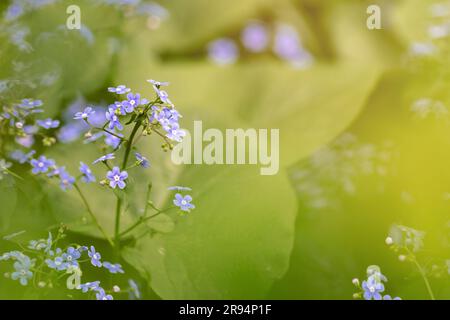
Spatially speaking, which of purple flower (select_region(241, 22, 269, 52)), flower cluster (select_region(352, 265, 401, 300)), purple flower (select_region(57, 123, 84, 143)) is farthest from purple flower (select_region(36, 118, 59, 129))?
purple flower (select_region(241, 22, 269, 52))

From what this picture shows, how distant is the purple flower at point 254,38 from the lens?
2.08 meters

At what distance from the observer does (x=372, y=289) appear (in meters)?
0.99

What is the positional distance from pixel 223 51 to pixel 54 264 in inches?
47.3

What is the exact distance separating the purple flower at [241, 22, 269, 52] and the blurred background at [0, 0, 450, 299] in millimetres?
134

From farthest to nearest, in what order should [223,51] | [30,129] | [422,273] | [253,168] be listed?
[223,51]
[253,168]
[30,129]
[422,273]

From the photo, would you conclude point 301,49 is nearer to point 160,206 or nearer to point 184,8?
point 184,8

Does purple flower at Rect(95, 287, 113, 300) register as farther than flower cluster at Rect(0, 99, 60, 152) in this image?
No

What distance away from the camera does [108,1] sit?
143 cm

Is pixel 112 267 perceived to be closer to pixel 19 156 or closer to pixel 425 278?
pixel 19 156

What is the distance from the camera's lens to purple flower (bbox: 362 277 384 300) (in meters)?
0.99

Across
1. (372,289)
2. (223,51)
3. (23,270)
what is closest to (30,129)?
(23,270)

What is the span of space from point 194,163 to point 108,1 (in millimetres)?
468

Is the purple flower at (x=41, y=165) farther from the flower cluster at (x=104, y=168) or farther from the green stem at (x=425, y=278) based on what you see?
the green stem at (x=425, y=278)

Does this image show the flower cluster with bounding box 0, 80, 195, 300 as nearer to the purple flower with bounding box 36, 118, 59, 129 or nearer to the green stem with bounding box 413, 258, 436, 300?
the purple flower with bounding box 36, 118, 59, 129
